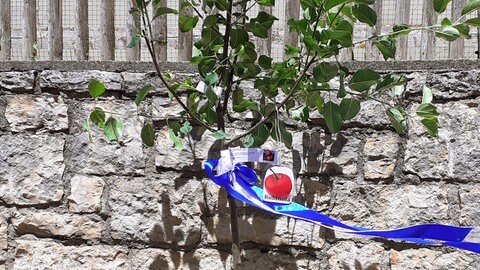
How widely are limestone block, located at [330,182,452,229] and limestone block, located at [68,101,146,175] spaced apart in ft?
2.20

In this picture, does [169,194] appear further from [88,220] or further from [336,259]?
[336,259]

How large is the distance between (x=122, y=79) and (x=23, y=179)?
0.47 metres

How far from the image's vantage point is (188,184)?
2.12 m

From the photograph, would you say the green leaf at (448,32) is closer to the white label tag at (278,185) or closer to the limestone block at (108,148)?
the white label tag at (278,185)

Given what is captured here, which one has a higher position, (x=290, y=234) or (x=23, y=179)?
(x=23, y=179)

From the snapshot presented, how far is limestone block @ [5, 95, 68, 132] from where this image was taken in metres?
2.17

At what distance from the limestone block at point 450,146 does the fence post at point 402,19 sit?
0.74 ft

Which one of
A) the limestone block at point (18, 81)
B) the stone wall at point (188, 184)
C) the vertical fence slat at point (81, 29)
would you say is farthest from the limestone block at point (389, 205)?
the limestone block at point (18, 81)

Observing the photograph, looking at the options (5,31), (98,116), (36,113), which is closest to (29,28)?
(5,31)

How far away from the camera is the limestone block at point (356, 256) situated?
207 cm

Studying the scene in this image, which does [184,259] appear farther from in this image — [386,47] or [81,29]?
[386,47]

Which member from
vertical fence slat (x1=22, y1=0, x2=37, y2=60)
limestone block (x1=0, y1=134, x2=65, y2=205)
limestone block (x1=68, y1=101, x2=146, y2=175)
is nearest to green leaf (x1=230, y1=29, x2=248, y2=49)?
limestone block (x1=68, y1=101, x2=146, y2=175)

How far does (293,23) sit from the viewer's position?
161 cm

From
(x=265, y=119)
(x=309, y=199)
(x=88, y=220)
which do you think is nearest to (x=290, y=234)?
(x=309, y=199)
